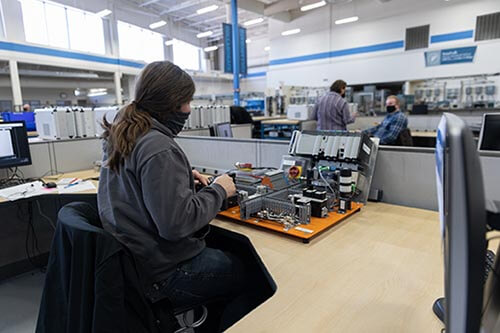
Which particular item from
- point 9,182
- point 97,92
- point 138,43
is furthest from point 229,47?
point 97,92

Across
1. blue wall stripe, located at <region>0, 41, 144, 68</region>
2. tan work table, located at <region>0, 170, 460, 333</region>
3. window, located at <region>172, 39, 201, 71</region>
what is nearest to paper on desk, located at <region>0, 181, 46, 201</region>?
tan work table, located at <region>0, 170, 460, 333</region>

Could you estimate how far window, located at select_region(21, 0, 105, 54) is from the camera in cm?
811

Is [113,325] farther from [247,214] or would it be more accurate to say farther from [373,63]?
[373,63]

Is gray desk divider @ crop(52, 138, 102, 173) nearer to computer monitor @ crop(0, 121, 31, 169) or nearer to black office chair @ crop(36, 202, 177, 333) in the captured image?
computer monitor @ crop(0, 121, 31, 169)

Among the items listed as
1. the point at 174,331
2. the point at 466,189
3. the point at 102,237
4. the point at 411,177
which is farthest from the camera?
the point at 411,177

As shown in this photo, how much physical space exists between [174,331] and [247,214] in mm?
558

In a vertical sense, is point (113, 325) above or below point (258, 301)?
above

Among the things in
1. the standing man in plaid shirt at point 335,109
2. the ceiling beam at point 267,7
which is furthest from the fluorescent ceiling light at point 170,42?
the standing man in plaid shirt at point 335,109

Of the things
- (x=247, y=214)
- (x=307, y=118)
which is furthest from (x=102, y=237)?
(x=307, y=118)

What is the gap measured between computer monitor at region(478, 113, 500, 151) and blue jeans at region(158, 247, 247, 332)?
1438 millimetres

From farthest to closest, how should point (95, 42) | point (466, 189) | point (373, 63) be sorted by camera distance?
point (95, 42)
point (373, 63)
point (466, 189)

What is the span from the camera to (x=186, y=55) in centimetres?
1343

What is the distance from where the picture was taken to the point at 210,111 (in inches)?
150

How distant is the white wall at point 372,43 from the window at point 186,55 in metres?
4.08
